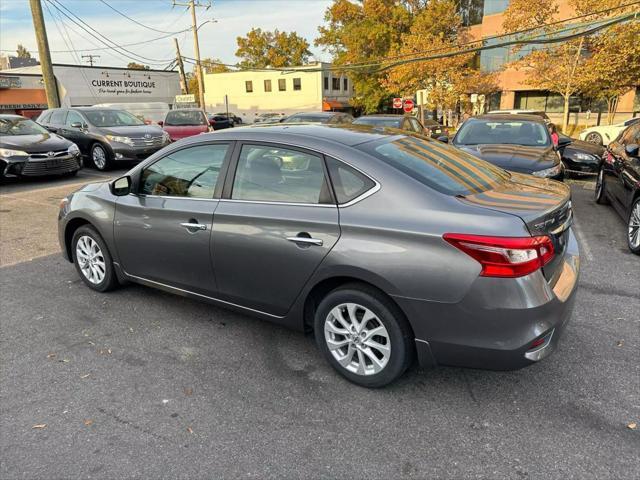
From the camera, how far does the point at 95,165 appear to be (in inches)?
519

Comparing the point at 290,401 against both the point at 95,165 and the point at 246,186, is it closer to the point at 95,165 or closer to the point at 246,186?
the point at 246,186

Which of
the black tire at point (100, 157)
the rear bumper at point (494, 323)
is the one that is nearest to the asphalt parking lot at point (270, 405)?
the rear bumper at point (494, 323)

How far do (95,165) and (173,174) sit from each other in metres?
10.7

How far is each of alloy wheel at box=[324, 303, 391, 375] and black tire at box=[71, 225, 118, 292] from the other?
2.43 m

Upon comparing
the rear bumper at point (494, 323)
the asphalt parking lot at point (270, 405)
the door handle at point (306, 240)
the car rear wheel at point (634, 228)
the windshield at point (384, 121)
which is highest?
the windshield at point (384, 121)

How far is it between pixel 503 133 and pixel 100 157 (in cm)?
1032

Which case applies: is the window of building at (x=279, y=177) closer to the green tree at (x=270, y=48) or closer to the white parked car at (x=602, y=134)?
the white parked car at (x=602, y=134)

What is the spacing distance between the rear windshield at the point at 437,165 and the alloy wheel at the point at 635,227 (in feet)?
9.71

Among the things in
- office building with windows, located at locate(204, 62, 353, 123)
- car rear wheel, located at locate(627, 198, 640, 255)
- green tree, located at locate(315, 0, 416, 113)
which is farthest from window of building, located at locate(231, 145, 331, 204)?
office building with windows, located at locate(204, 62, 353, 123)

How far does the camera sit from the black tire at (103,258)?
14.5ft

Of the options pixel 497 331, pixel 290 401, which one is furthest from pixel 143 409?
pixel 497 331

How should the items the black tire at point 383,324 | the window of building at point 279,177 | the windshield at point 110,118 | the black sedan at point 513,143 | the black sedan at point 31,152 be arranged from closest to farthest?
the black tire at point 383,324 < the window of building at point 279,177 < the black sedan at point 513,143 < the black sedan at point 31,152 < the windshield at point 110,118

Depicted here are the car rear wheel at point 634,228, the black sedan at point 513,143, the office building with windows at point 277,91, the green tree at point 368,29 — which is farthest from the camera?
the office building with windows at point 277,91

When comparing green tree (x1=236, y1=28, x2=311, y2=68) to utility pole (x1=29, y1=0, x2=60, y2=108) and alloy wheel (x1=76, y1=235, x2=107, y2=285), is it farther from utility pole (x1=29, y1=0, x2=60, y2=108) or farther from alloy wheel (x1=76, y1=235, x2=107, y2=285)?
alloy wheel (x1=76, y1=235, x2=107, y2=285)
